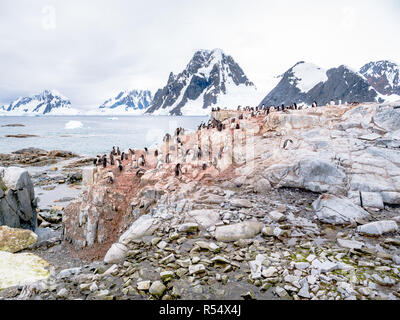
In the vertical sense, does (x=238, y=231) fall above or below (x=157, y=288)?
above

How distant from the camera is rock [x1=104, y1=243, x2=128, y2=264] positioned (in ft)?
21.9

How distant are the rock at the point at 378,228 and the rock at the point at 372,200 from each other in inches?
55.7

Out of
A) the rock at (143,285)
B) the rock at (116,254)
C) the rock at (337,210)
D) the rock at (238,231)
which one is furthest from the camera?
the rock at (337,210)

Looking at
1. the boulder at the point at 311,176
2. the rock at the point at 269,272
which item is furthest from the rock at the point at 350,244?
the boulder at the point at 311,176

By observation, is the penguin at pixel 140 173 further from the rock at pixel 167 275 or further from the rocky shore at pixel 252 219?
the rock at pixel 167 275

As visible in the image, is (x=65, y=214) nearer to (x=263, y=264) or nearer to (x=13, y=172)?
(x=13, y=172)

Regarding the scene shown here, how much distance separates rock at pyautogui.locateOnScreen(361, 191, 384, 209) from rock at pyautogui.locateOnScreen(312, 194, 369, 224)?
70cm

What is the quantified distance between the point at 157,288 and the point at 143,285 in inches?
14.7

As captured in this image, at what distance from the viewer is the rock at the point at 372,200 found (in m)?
8.91

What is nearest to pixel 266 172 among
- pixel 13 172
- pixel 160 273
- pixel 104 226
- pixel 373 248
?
pixel 373 248

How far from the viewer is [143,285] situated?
5434 mm

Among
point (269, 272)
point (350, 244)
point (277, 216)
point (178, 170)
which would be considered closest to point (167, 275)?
point (269, 272)

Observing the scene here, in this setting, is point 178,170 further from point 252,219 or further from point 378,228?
point 378,228

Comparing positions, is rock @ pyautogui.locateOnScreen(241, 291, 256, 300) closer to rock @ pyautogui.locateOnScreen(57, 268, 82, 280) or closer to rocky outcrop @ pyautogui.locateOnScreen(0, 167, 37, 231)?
rock @ pyautogui.locateOnScreen(57, 268, 82, 280)
